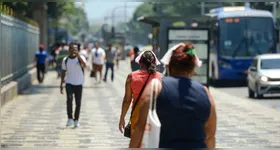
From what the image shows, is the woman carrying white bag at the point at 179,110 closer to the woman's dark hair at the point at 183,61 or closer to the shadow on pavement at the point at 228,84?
the woman's dark hair at the point at 183,61

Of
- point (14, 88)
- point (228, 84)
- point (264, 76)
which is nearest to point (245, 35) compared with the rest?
point (228, 84)

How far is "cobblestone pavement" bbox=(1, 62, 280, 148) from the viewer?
43.4 feet

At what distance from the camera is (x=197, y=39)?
1003 inches

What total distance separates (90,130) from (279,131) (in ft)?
11.2

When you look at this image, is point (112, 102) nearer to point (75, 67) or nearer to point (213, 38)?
point (75, 67)

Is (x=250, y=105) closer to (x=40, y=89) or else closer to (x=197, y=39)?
(x=197, y=39)

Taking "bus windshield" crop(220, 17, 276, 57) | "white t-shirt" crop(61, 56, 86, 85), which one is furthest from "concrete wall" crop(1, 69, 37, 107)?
"bus windshield" crop(220, 17, 276, 57)

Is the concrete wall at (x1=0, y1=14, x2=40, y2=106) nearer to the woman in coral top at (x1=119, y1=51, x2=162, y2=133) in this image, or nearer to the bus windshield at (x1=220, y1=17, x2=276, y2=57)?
the bus windshield at (x1=220, y1=17, x2=276, y2=57)

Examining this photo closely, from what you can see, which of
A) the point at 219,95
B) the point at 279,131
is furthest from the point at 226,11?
the point at 279,131

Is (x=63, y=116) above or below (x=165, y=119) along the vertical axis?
below

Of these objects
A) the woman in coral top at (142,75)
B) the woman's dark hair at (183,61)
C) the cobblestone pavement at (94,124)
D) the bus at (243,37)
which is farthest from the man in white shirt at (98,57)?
the woman's dark hair at (183,61)

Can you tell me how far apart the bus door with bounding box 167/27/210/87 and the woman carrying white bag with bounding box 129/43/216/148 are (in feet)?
61.9

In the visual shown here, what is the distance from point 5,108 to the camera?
20.4 metres

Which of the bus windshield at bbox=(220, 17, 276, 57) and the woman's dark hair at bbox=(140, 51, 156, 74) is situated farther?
the bus windshield at bbox=(220, 17, 276, 57)
